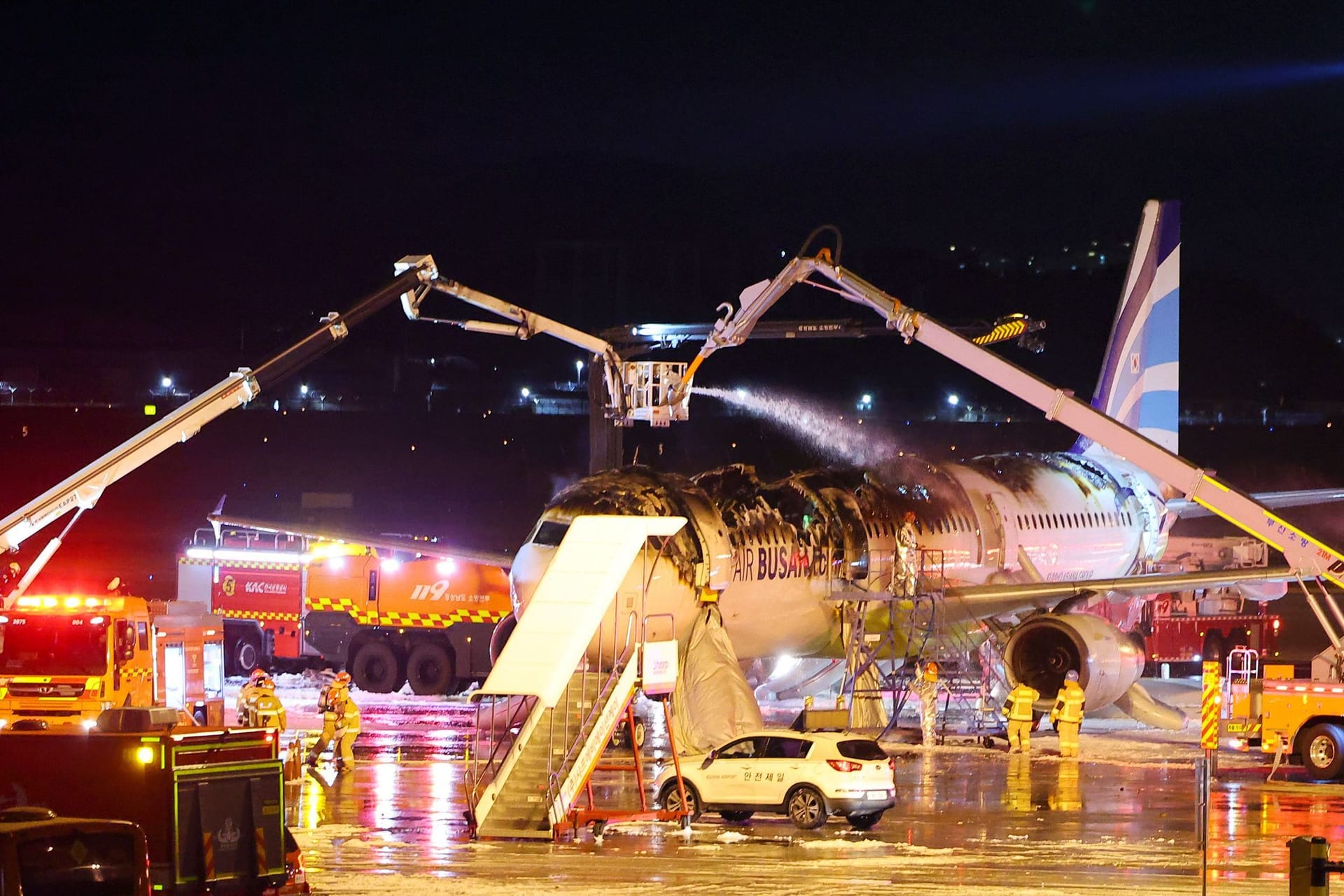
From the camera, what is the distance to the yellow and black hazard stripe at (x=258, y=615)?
39938 millimetres

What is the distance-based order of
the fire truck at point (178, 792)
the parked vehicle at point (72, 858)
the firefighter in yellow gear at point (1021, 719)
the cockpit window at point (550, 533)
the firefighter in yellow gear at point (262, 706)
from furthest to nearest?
the firefighter in yellow gear at point (1021, 719)
the cockpit window at point (550, 533)
the firefighter in yellow gear at point (262, 706)
the fire truck at point (178, 792)
the parked vehicle at point (72, 858)

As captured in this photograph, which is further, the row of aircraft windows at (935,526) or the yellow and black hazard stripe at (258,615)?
the yellow and black hazard stripe at (258,615)

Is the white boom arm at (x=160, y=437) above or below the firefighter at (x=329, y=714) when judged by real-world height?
above

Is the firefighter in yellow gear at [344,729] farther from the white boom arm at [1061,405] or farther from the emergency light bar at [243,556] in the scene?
the emergency light bar at [243,556]

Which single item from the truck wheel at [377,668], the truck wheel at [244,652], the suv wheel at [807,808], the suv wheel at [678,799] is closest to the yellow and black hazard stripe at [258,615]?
the truck wheel at [244,652]

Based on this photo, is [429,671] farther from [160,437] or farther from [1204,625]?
[1204,625]

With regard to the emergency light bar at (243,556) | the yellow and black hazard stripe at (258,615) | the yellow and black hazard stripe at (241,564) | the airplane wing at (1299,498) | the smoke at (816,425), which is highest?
the smoke at (816,425)

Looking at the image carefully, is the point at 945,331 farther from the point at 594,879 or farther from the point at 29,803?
the point at 29,803

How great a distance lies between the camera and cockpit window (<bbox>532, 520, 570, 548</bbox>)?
25.0 m

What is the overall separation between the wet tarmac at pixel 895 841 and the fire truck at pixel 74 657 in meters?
2.93

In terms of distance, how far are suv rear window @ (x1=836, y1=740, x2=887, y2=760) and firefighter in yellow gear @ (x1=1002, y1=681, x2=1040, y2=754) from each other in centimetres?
873

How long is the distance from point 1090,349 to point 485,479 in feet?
173

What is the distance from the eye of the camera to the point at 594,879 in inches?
652

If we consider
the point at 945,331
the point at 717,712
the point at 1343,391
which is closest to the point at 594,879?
the point at 717,712
